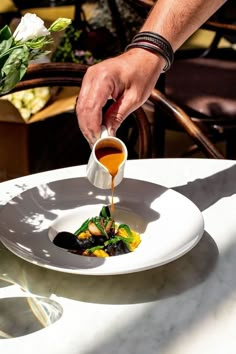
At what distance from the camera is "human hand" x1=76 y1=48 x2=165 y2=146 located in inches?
45.8

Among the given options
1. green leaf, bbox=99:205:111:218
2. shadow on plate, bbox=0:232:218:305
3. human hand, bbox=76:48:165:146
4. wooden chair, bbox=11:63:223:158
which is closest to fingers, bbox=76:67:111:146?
human hand, bbox=76:48:165:146

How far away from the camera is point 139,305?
1.02 meters

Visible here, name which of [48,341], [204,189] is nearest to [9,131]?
[204,189]

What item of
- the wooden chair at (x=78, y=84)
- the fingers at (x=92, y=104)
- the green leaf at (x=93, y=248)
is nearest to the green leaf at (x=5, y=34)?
the fingers at (x=92, y=104)

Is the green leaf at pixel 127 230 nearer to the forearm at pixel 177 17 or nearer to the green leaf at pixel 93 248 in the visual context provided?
the green leaf at pixel 93 248

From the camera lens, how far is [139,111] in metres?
1.66

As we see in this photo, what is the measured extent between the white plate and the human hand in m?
0.14

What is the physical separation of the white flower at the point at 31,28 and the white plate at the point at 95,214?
0.32m

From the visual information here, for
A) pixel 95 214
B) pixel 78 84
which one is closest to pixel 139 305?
pixel 95 214

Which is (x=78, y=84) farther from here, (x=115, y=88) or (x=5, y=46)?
(x=5, y=46)

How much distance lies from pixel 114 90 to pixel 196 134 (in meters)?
A: 0.45

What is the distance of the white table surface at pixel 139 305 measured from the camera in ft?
3.08

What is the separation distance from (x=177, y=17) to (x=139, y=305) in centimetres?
60

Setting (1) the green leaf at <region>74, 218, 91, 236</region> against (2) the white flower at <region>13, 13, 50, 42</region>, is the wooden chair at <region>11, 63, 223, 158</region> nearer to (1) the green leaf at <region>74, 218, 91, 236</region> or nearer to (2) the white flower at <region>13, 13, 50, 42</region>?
(1) the green leaf at <region>74, 218, 91, 236</region>
